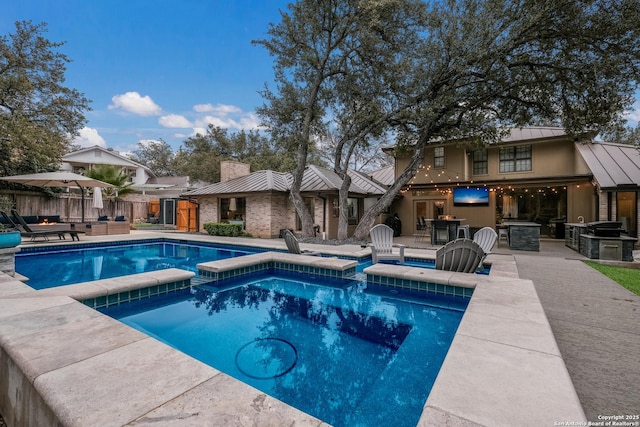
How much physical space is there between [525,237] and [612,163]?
562 centimetres

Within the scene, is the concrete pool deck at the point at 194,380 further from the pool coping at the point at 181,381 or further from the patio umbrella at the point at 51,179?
the patio umbrella at the point at 51,179

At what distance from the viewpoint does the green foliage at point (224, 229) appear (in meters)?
14.7

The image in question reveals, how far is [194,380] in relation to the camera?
1951 millimetres

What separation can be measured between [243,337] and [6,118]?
16237 mm

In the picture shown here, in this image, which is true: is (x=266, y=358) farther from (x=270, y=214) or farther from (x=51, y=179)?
(x=51, y=179)

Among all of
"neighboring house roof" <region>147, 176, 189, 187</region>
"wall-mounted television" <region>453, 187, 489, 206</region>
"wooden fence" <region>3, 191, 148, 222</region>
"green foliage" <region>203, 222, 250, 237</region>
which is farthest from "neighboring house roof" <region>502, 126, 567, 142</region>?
"neighboring house roof" <region>147, 176, 189, 187</region>

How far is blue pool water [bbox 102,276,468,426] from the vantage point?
2580 millimetres

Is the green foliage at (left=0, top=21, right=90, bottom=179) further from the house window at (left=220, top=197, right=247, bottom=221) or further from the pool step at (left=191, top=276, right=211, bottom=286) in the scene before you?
the pool step at (left=191, top=276, right=211, bottom=286)

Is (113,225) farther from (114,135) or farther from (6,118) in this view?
(114,135)

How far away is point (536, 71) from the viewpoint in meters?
10.3

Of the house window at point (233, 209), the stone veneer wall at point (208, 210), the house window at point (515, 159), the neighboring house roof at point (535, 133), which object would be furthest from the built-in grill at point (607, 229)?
the stone veneer wall at point (208, 210)

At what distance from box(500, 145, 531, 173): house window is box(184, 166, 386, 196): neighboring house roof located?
5987 millimetres

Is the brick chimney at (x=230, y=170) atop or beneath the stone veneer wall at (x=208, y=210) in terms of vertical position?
atop

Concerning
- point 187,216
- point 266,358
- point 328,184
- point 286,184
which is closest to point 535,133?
point 328,184
